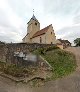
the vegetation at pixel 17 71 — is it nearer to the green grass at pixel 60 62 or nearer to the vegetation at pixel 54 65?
the vegetation at pixel 54 65

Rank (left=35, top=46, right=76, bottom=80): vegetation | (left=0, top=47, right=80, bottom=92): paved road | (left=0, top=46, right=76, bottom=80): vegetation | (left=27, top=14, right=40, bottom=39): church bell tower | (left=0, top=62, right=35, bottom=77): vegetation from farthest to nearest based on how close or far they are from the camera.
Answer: (left=27, top=14, right=40, bottom=39): church bell tower
(left=35, top=46, right=76, bottom=80): vegetation
(left=0, top=46, right=76, bottom=80): vegetation
(left=0, top=62, right=35, bottom=77): vegetation
(left=0, top=47, right=80, bottom=92): paved road

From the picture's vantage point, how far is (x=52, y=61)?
17.7 m

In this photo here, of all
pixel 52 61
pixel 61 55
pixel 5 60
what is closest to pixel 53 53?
pixel 61 55

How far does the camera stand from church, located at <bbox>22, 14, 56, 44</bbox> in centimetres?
3459

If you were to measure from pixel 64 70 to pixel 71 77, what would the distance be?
5.30ft

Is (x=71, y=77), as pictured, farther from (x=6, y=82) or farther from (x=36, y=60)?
(x=6, y=82)

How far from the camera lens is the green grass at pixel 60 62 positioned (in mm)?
15281

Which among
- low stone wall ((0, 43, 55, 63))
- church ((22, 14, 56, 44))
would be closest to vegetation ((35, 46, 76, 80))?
low stone wall ((0, 43, 55, 63))

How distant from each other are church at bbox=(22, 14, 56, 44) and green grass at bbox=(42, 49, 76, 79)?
14.0 metres

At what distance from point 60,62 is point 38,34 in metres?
20.0

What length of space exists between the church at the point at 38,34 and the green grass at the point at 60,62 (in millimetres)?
14043

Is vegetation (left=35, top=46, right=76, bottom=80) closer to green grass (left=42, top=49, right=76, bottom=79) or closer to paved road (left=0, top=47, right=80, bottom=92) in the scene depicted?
green grass (left=42, top=49, right=76, bottom=79)

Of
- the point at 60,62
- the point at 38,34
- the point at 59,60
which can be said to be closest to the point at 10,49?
the point at 59,60

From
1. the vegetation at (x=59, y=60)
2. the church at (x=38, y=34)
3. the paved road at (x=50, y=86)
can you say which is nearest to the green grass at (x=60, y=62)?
the vegetation at (x=59, y=60)
